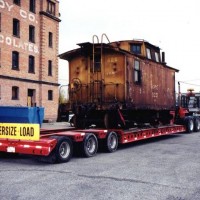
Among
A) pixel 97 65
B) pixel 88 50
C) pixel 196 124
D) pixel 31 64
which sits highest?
pixel 31 64

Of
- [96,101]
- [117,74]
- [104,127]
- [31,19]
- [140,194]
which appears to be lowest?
[140,194]

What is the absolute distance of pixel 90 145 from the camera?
10.8 meters

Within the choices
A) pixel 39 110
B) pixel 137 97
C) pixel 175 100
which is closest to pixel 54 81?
pixel 175 100

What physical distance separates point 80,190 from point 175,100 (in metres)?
13.6

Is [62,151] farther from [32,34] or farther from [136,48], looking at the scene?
[32,34]

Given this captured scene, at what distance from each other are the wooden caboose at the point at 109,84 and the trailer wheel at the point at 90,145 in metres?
2.23

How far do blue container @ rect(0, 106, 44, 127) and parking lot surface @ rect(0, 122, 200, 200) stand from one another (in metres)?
1.26

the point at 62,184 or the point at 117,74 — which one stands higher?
the point at 117,74

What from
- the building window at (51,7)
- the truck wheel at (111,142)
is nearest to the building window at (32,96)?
the building window at (51,7)

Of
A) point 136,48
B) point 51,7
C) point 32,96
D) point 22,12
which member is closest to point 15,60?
point 32,96

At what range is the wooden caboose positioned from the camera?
13172mm

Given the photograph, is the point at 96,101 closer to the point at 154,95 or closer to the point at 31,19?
the point at 154,95

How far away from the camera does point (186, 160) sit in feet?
32.1

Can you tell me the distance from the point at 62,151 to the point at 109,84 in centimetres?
464
